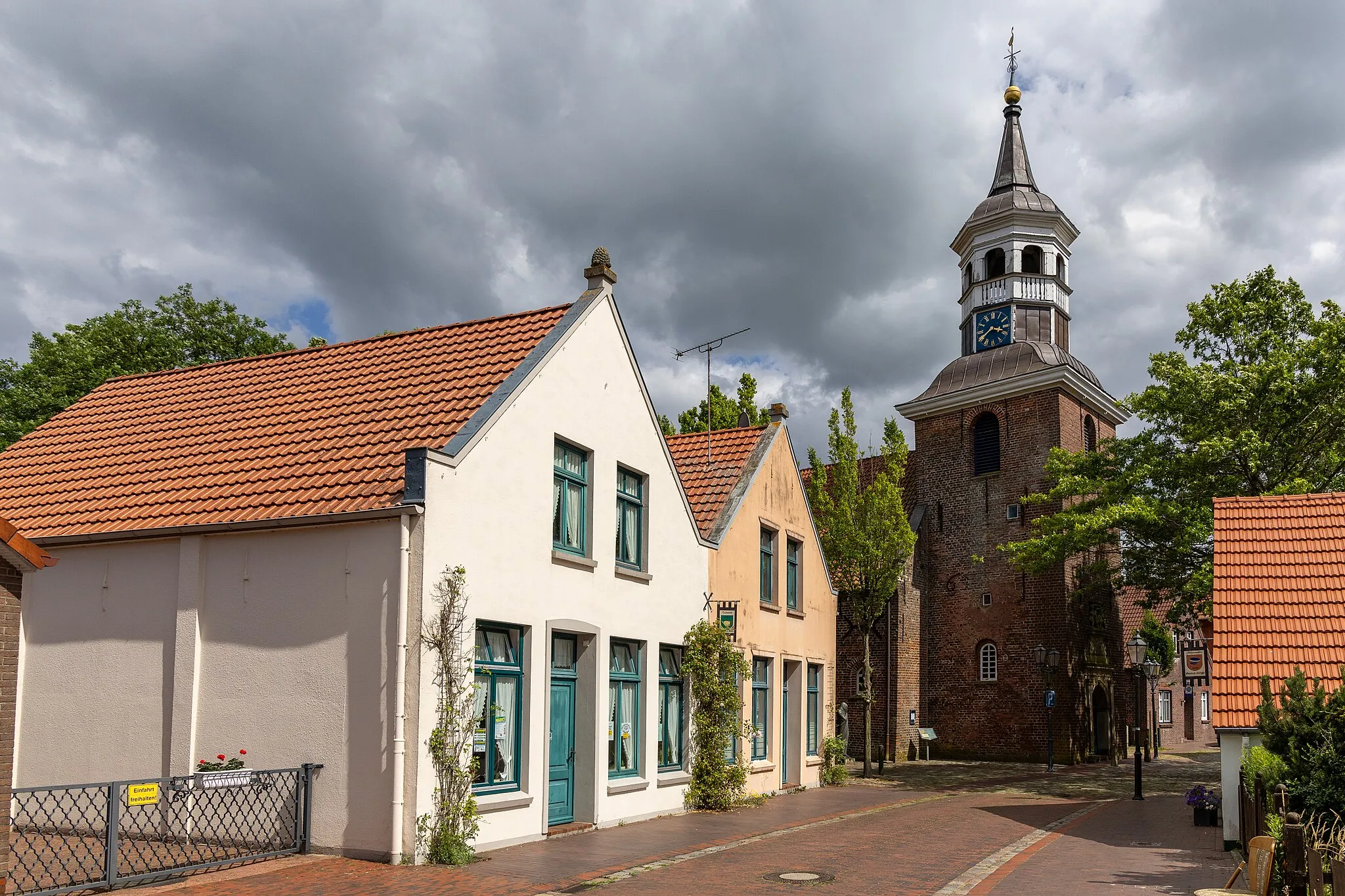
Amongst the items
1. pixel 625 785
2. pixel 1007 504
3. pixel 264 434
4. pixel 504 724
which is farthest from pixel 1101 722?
pixel 264 434

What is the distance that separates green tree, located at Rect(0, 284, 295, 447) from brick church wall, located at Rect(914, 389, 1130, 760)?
74.0 ft

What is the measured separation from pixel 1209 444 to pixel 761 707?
11.3m

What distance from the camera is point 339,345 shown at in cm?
1733

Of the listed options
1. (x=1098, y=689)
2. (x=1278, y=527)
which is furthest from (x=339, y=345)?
(x=1098, y=689)

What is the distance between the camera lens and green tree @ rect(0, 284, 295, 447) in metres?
27.5

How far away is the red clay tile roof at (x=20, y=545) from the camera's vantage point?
28.0ft

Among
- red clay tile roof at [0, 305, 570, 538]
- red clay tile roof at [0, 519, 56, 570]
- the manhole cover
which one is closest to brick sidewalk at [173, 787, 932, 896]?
the manhole cover

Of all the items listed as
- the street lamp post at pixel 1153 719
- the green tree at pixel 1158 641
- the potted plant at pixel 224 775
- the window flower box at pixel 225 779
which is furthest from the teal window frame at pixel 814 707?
the green tree at pixel 1158 641

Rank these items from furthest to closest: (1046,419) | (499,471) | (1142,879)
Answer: (1046,419) < (499,471) < (1142,879)

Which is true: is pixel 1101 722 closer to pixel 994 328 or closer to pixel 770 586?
pixel 994 328

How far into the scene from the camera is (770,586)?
22125mm

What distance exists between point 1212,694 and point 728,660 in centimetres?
727

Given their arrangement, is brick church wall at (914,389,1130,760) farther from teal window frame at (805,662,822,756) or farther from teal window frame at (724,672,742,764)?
teal window frame at (724,672,742,764)

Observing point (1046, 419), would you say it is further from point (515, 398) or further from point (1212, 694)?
point (515, 398)
